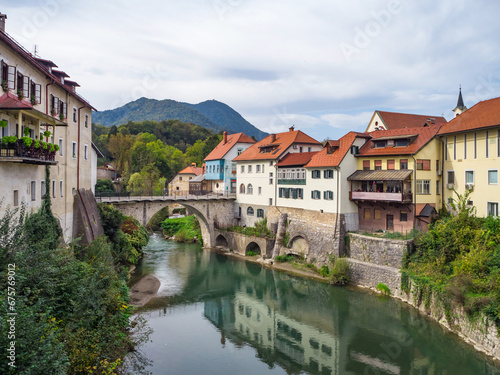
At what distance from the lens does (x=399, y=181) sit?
3119 centimetres

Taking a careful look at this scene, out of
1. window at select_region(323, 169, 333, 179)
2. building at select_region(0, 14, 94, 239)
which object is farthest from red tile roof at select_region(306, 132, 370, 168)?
building at select_region(0, 14, 94, 239)

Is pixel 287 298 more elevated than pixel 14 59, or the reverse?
pixel 14 59

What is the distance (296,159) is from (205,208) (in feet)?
42.1

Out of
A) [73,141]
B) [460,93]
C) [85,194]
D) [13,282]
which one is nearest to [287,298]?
[85,194]

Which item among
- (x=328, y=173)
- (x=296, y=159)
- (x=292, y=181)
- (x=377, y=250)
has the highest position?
(x=296, y=159)

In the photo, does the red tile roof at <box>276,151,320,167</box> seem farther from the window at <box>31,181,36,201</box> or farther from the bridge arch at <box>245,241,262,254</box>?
the window at <box>31,181,36,201</box>

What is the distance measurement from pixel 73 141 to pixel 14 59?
9.39m

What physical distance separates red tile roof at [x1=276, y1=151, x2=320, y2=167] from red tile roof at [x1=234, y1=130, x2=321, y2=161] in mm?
898

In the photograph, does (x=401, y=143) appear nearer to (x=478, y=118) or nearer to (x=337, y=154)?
(x=337, y=154)

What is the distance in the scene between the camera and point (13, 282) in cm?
1085

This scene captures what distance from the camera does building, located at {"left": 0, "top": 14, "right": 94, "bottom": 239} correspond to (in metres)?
15.8

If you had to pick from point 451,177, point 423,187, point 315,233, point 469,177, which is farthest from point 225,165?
point 469,177

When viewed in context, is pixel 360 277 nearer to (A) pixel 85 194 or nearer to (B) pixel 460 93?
(A) pixel 85 194

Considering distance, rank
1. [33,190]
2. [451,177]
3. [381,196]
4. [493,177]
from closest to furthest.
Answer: [33,190]
[493,177]
[451,177]
[381,196]
